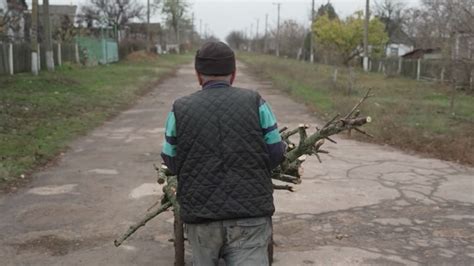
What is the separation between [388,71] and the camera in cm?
3744

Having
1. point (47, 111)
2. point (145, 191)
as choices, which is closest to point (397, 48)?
point (47, 111)

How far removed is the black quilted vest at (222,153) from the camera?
2688 millimetres

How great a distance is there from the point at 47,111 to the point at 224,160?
1168 cm

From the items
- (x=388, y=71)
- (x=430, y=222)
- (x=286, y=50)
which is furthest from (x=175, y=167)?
(x=286, y=50)

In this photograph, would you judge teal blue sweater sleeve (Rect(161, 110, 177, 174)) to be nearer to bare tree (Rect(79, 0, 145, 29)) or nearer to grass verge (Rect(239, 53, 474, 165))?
grass verge (Rect(239, 53, 474, 165))

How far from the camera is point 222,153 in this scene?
8.82 ft

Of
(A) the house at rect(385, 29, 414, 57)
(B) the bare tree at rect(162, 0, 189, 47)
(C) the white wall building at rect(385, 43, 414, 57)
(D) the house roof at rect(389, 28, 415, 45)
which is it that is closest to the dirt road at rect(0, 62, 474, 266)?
(A) the house at rect(385, 29, 414, 57)

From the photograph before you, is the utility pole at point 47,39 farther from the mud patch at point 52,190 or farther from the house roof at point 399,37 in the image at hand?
the house roof at point 399,37

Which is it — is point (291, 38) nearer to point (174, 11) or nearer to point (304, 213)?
point (174, 11)

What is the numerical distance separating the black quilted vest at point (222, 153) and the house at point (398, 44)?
66162mm

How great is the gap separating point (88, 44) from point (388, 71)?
62.3 feet

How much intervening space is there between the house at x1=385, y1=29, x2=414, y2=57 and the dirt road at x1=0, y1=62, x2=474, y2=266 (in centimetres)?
6077

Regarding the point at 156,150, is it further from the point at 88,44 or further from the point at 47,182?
the point at 88,44

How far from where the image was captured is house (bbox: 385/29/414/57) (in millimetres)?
67562
